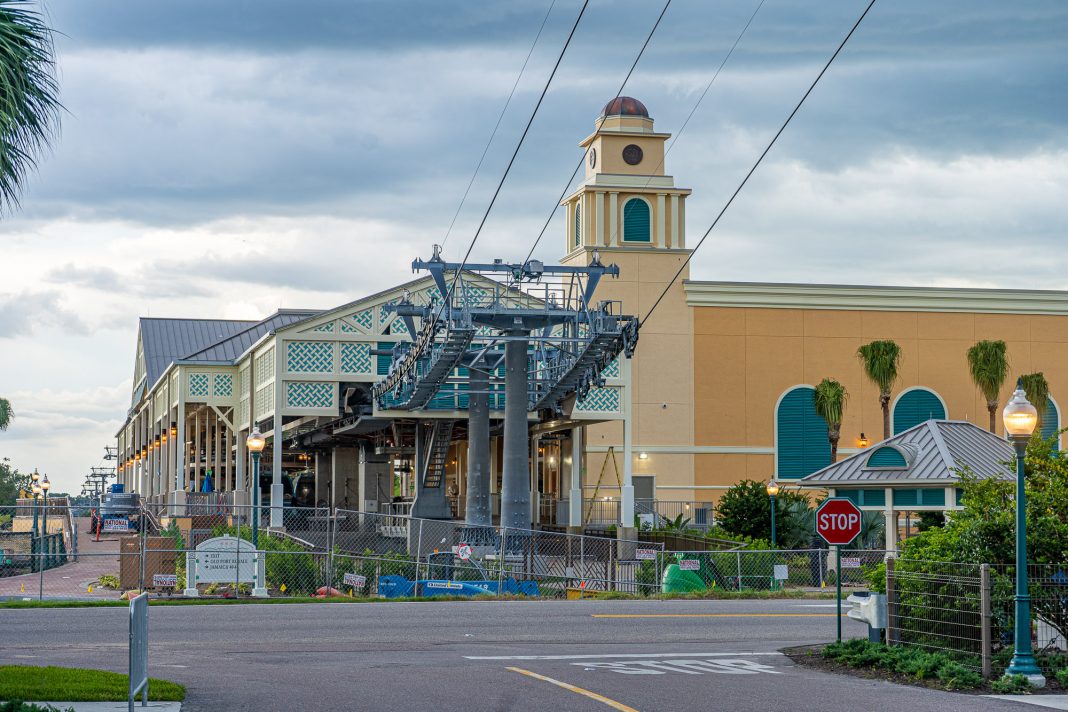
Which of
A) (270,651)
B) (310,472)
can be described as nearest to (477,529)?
(270,651)

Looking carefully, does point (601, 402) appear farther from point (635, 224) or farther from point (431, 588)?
point (431, 588)

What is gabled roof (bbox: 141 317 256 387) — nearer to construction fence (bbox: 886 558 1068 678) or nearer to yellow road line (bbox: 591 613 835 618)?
yellow road line (bbox: 591 613 835 618)

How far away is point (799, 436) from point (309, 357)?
88.5 ft

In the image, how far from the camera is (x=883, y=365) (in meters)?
59.4

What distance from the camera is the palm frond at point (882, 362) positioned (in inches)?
2341

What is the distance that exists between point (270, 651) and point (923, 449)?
24.8 metres

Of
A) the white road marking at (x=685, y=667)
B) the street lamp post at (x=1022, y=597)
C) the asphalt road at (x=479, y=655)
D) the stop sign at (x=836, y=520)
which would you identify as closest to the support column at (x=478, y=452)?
the asphalt road at (x=479, y=655)

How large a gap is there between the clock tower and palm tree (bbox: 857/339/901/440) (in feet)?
26.5

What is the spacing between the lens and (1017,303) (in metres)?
65.0

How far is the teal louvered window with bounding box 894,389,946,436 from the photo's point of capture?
64062 millimetres

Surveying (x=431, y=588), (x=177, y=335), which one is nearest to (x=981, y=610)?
(x=431, y=588)

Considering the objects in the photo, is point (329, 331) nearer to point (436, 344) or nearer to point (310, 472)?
point (436, 344)

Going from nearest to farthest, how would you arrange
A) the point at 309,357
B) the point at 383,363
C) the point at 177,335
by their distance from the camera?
the point at 309,357, the point at 383,363, the point at 177,335

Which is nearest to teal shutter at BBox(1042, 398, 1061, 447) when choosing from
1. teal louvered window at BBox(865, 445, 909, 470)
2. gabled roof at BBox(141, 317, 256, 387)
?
teal louvered window at BBox(865, 445, 909, 470)
